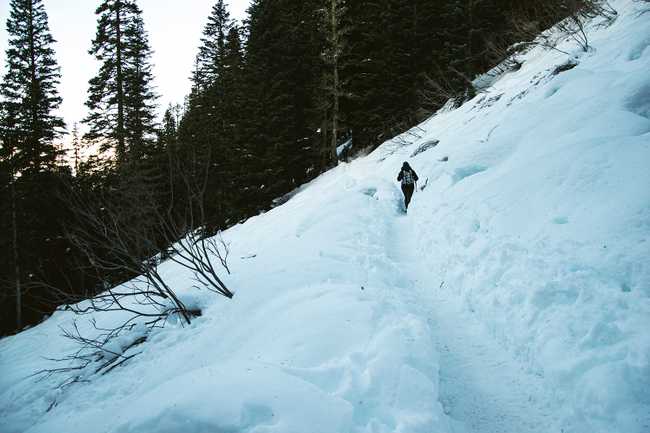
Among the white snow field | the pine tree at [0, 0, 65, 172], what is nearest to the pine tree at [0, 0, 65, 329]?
the pine tree at [0, 0, 65, 172]

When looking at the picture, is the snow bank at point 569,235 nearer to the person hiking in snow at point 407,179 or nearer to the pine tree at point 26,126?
the person hiking in snow at point 407,179

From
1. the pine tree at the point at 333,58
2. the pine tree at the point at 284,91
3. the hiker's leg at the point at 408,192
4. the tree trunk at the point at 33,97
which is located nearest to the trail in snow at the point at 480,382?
the hiker's leg at the point at 408,192

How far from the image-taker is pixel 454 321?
4336 mm

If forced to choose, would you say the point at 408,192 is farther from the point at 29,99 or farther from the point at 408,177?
the point at 29,99

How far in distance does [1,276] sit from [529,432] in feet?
68.3

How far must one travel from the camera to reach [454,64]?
19.6 metres

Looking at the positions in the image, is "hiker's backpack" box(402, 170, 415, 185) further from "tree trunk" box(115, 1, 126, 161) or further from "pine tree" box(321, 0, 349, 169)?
"tree trunk" box(115, 1, 126, 161)

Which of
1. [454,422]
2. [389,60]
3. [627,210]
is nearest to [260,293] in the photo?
[454,422]

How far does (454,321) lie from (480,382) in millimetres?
1147

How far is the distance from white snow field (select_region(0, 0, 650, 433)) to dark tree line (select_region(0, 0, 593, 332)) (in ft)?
35.7

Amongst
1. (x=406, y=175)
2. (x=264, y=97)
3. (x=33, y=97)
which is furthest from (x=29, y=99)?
(x=406, y=175)

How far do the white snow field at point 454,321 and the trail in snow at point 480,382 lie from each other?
0.02 metres

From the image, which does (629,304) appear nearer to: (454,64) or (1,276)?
(454,64)

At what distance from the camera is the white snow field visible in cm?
260
